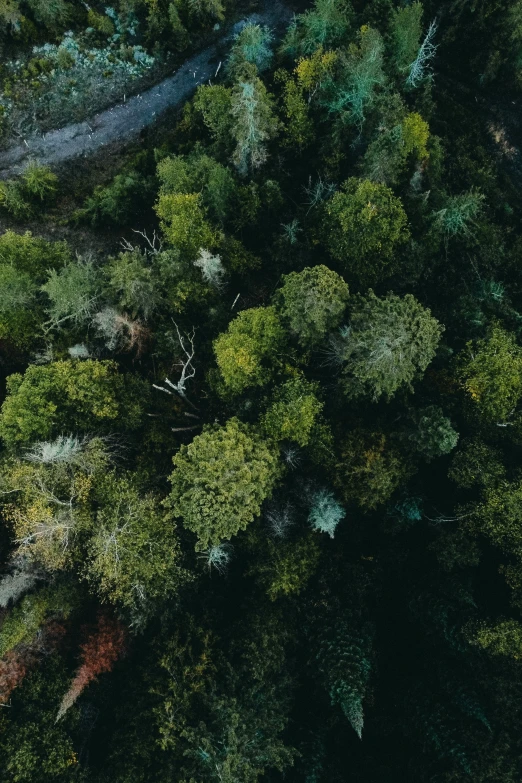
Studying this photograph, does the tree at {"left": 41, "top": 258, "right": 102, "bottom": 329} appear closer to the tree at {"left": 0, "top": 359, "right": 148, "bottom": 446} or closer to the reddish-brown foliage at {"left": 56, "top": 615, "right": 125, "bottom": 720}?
the tree at {"left": 0, "top": 359, "right": 148, "bottom": 446}

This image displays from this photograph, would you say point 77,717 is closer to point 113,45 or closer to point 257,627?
point 257,627

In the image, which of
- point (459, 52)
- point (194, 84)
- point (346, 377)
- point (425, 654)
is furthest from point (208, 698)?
point (459, 52)

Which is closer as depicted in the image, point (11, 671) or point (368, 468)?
point (368, 468)

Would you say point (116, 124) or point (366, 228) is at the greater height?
point (366, 228)

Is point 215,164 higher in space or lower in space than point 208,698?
higher

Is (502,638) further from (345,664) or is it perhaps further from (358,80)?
(358,80)

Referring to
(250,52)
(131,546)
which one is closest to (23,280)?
(131,546)
